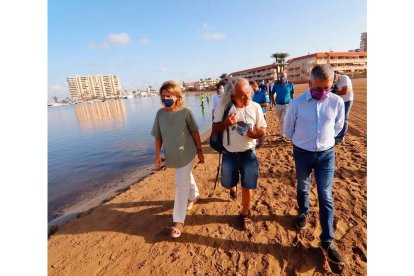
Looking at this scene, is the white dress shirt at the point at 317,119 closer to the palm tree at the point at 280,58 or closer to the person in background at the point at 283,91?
the person in background at the point at 283,91

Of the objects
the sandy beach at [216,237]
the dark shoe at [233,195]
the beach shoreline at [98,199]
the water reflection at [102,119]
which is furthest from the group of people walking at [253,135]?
the water reflection at [102,119]

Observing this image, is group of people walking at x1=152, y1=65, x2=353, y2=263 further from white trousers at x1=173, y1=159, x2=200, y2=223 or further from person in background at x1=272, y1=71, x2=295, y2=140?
person in background at x1=272, y1=71, x2=295, y2=140

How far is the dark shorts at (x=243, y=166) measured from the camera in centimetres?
268

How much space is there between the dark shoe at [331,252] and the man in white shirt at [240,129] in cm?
98

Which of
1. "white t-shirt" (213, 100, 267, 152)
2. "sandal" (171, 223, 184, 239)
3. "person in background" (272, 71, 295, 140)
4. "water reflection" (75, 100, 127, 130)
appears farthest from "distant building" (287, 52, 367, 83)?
"sandal" (171, 223, 184, 239)

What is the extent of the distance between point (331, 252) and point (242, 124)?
5.38ft

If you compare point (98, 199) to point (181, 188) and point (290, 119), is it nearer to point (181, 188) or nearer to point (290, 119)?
point (181, 188)

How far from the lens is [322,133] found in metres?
2.28

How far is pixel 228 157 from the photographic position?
8.94 feet

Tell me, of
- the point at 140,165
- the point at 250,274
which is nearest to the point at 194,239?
the point at 250,274

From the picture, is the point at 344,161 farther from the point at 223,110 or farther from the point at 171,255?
the point at 171,255

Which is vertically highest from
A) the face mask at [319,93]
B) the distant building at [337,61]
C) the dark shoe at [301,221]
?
the distant building at [337,61]

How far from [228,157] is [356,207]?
6.79 ft

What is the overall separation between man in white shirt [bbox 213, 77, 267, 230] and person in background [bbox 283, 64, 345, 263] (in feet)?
1.42
